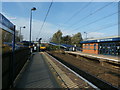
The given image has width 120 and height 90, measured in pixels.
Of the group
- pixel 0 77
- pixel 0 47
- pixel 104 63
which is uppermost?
pixel 0 47

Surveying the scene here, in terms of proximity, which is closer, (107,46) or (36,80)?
(36,80)

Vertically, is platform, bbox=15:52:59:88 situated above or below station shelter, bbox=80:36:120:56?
below

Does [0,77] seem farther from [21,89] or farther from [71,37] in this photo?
[71,37]

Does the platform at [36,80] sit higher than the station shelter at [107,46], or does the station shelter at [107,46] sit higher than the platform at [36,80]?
the station shelter at [107,46]

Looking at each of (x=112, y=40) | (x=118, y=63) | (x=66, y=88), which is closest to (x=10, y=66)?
(x=66, y=88)

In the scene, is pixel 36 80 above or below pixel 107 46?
below

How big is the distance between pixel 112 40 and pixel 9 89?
74.3 ft

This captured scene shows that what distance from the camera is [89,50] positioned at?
32.8 metres

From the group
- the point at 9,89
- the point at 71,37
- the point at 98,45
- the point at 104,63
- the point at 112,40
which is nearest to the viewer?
the point at 9,89

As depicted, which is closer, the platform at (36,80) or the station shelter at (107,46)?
the platform at (36,80)

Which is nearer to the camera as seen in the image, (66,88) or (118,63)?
(66,88)

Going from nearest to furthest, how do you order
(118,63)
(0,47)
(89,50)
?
(0,47) → (118,63) → (89,50)

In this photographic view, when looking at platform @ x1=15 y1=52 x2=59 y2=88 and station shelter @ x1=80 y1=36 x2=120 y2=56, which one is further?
station shelter @ x1=80 y1=36 x2=120 y2=56

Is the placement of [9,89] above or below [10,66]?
below
